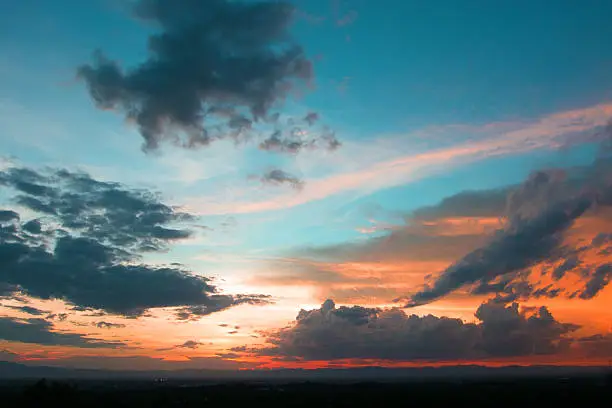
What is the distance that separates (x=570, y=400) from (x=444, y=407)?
56.7 m

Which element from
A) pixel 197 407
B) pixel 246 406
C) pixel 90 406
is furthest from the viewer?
pixel 246 406

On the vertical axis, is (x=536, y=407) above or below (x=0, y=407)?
below

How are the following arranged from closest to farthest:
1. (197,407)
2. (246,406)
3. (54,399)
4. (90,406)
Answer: (54,399), (90,406), (197,407), (246,406)

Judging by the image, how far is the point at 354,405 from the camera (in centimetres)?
19300

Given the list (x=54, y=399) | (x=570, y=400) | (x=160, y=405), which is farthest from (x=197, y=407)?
(x=570, y=400)

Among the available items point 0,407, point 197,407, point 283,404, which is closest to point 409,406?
point 283,404

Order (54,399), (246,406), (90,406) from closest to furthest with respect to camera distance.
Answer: (54,399) → (90,406) → (246,406)

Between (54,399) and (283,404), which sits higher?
(54,399)

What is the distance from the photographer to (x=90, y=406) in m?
144

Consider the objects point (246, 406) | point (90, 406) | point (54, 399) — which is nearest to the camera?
point (54, 399)

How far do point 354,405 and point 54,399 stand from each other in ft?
358

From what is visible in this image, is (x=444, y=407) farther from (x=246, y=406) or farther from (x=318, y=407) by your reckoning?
(x=246, y=406)

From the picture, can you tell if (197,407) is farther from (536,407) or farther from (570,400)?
(570,400)

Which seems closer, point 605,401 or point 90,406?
point 90,406
